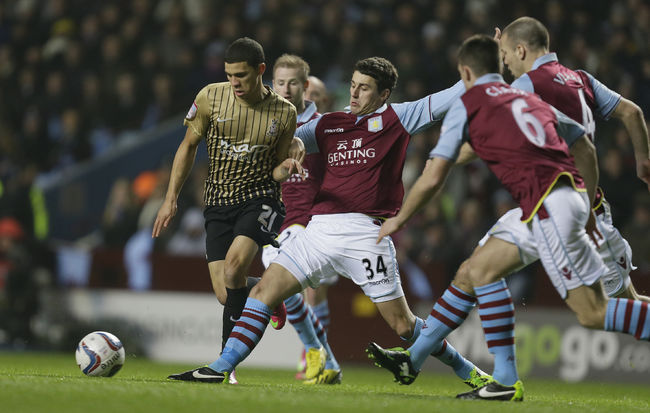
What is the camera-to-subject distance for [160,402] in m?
4.68

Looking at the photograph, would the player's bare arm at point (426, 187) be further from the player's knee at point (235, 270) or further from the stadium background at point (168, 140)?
the stadium background at point (168, 140)

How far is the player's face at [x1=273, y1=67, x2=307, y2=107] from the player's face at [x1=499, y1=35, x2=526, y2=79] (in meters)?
1.81

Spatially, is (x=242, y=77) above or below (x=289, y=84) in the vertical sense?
above

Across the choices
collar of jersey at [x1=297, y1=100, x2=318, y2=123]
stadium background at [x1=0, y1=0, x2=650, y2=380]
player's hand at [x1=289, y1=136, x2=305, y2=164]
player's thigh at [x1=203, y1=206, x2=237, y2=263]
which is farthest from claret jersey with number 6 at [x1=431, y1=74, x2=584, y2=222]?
stadium background at [x1=0, y1=0, x2=650, y2=380]

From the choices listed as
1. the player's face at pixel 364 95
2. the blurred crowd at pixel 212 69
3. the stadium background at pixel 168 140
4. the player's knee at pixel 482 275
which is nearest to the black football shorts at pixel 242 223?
the player's face at pixel 364 95

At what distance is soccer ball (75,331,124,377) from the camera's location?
20.9 feet

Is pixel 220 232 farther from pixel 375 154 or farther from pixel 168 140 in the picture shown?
pixel 168 140

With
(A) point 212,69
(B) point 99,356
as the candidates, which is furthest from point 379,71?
(A) point 212,69

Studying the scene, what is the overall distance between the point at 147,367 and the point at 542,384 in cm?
359

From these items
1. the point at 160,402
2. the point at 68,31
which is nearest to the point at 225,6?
the point at 68,31

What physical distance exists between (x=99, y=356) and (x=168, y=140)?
7.46 metres

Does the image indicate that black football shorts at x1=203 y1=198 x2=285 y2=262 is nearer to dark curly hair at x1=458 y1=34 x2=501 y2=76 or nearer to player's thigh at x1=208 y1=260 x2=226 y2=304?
player's thigh at x1=208 y1=260 x2=226 y2=304

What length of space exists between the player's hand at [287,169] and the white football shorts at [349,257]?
41 centimetres

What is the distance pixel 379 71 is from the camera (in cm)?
656
